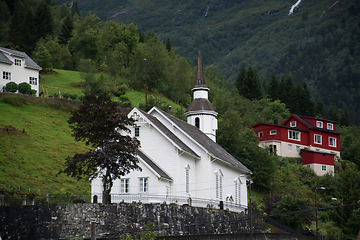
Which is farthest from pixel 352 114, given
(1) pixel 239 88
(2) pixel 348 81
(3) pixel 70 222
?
(3) pixel 70 222

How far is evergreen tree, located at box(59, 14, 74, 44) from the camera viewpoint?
124m

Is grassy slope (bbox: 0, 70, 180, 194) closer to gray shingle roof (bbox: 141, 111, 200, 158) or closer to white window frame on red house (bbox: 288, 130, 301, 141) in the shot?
gray shingle roof (bbox: 141, 111, 200, 158)

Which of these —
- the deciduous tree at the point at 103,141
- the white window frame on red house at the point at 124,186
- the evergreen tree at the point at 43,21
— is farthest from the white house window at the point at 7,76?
the evergreen tree at the point at 43,21

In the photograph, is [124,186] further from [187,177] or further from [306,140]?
[306,140]

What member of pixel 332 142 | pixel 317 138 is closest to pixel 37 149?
pixel 317 138

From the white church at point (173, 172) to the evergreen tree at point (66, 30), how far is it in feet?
291

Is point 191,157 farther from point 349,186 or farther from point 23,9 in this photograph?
point 23,9

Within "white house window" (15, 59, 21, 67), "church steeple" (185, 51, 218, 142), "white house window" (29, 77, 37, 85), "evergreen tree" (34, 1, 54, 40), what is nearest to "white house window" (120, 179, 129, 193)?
"church steeple" (185, 51, 218, 142)

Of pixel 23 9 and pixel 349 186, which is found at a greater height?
pixel 23 9

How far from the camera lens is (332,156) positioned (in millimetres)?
74812

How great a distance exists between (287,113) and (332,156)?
101ft

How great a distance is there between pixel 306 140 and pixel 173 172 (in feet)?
162

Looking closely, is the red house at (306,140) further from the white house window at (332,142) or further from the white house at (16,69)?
the white house at (16,69)

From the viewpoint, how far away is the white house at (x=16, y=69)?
220 ft
